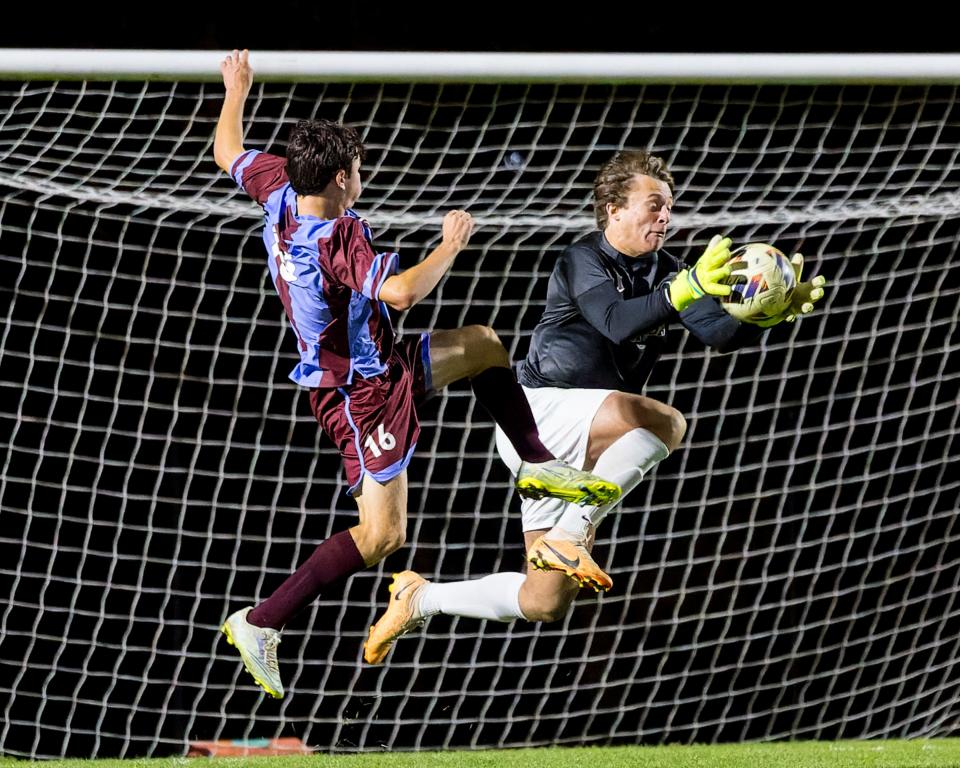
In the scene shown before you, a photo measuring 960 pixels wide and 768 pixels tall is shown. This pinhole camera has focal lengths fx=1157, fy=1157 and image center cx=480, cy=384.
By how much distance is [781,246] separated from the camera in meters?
5.07

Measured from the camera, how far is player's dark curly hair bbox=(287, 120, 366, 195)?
9.45 feet

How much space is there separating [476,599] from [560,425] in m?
0.55

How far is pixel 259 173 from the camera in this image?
9.95 ft

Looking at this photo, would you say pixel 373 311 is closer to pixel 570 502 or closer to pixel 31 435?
pixel 570 502

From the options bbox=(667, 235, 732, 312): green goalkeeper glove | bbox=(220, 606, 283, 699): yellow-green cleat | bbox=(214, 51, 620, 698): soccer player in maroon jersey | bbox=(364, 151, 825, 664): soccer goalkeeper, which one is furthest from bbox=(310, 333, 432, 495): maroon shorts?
bbox=(667, 235, 732, 312): green goalkeeper glove

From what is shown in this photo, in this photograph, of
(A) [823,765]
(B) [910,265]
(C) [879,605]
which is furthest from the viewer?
(B) [910,265]

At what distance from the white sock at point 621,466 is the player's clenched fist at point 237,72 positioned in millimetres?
1375

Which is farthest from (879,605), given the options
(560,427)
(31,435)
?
(31,435)

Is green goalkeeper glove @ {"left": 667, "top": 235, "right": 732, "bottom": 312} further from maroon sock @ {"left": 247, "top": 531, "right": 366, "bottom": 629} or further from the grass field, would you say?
the grass field

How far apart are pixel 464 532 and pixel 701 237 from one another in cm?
172

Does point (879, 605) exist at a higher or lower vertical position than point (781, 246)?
lower

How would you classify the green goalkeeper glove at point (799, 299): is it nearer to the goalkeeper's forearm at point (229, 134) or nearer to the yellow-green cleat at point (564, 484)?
the yellow-green cleat at point (564, 484)

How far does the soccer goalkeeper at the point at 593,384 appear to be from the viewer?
3.02 meters

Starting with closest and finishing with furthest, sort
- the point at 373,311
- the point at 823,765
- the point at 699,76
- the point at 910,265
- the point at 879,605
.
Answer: the point at 373,311, the point at 699,76, the point at 823,765, the point at 879,605, the point at 910,265
